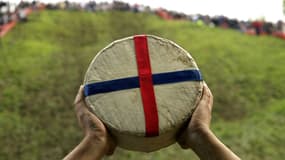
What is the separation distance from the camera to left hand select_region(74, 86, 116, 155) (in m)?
2.03

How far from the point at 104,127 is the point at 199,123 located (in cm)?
35

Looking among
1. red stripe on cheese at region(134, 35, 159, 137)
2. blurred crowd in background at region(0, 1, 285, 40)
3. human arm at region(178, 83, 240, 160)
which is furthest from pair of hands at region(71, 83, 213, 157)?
blurred crowd in background at region(0, 1, 285, 40)

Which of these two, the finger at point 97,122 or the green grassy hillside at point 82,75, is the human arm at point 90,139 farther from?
the green grassy hillside at point 82,75

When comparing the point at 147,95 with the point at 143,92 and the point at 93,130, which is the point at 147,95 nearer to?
the point at 143,92

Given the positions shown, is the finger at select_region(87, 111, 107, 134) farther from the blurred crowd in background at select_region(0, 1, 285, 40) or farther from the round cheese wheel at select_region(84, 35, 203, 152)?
the blurred crowd in background at select_region(0, 1, 285, 40)

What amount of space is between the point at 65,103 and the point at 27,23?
6997 millimetres

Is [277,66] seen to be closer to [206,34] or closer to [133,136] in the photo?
[206,34]

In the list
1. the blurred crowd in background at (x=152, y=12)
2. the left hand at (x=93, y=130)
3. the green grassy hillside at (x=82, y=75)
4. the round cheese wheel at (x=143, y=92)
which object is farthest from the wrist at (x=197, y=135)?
the blurred crowd in background at (x=152, y=12)

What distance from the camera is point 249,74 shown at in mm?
11758

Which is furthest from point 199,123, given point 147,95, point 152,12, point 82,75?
point 152,12

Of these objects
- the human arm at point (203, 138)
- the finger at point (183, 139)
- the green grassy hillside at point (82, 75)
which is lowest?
the green grassy hillside at point (82, 75)

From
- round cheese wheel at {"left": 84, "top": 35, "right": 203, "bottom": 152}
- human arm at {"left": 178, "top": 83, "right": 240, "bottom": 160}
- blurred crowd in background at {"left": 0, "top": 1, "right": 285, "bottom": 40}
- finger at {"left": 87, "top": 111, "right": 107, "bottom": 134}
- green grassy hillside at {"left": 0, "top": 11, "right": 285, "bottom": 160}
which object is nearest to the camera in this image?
human arm at {"left": 178, "top": 83, "right": 240, "bottom": 160}

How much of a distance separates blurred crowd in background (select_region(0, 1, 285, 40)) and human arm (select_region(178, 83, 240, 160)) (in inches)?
533

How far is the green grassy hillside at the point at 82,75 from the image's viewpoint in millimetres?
8109
